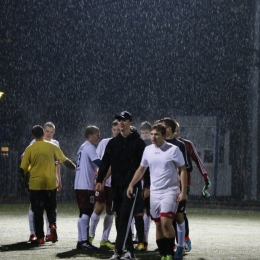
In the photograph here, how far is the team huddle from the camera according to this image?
11.1 m

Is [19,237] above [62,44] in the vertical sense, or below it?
below

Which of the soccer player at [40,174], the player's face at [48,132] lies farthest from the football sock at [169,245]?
the player's face at [48,132]

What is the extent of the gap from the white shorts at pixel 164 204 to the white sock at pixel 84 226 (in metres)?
2.33

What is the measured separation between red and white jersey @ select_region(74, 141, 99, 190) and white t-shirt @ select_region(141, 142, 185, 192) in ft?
7.86

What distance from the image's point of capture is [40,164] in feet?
47.1

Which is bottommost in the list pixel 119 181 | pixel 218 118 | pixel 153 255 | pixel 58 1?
pixel 153 255

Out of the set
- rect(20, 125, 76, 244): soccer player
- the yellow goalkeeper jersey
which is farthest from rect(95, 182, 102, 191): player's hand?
the yellow goalkeeper jersey

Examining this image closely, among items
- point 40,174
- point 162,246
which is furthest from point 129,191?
point 40,174

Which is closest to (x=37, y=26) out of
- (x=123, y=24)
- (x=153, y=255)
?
(x=123, y=24)

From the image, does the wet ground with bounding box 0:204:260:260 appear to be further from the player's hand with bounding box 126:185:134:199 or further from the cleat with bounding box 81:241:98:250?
the player's hand with bounding box 126:185:134:199

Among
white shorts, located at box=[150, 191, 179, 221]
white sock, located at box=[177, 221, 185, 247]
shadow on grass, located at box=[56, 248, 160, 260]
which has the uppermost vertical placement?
white shorts, located at box=[150, 191, 179, 221]

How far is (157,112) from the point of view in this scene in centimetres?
3738

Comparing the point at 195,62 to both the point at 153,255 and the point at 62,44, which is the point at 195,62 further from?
the point at 153,255

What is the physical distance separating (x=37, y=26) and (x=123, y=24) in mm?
3776
